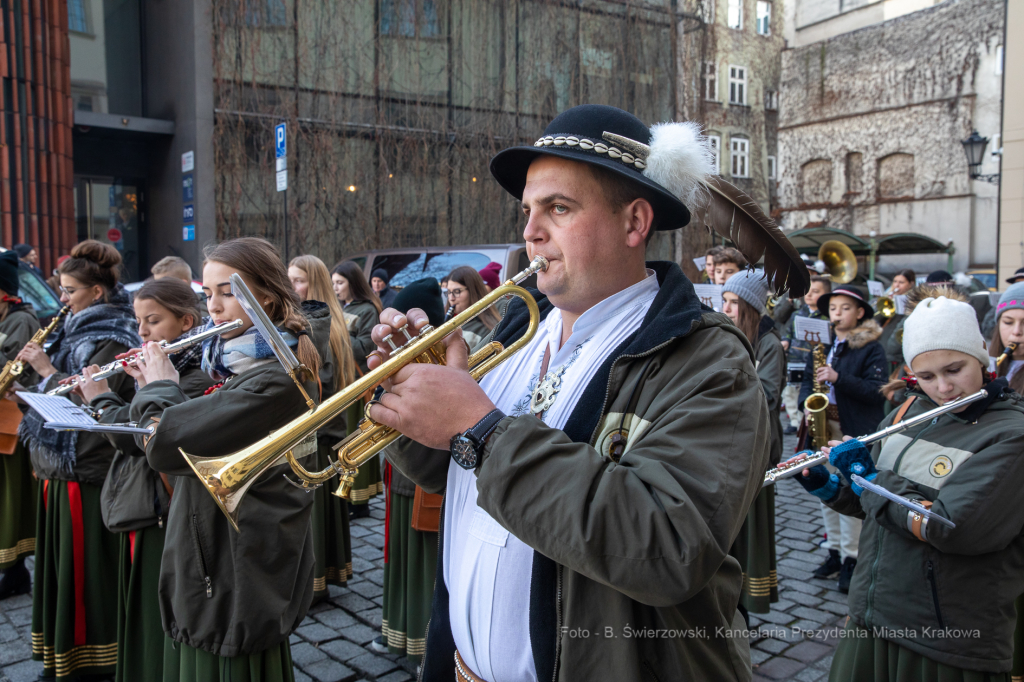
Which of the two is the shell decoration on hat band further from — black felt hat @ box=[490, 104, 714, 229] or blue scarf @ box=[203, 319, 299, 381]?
blue scarf @ box=[203, 319, 299, 381]

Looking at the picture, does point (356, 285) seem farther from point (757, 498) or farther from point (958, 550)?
point (958, 550)

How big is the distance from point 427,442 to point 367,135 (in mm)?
14708

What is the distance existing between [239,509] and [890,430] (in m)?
2.61

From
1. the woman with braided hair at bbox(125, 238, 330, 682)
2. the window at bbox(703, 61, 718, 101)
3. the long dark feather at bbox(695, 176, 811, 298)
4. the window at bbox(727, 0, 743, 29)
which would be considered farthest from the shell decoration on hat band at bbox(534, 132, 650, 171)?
the window at bbox(727, 0, 743, 29)

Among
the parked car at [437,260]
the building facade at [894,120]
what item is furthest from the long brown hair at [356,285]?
the building facade at [894,120]

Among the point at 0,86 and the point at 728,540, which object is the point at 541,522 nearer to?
the point at 728,540

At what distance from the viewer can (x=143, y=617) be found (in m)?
3.35

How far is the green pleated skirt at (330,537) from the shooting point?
16.1 feet

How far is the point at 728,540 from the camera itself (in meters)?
1.41

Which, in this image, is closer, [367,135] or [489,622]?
[489,622]

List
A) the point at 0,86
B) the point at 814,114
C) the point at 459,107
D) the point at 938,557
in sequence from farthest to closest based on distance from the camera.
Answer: the point at 814,114 → the point at 459,107 → the point at 0,86 → the point at 938,557

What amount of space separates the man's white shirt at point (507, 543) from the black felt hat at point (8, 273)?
15.5 ft

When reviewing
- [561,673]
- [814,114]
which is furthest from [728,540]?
[814,114]

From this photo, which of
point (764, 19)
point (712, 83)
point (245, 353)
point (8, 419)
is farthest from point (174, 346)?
point (764, 19)
